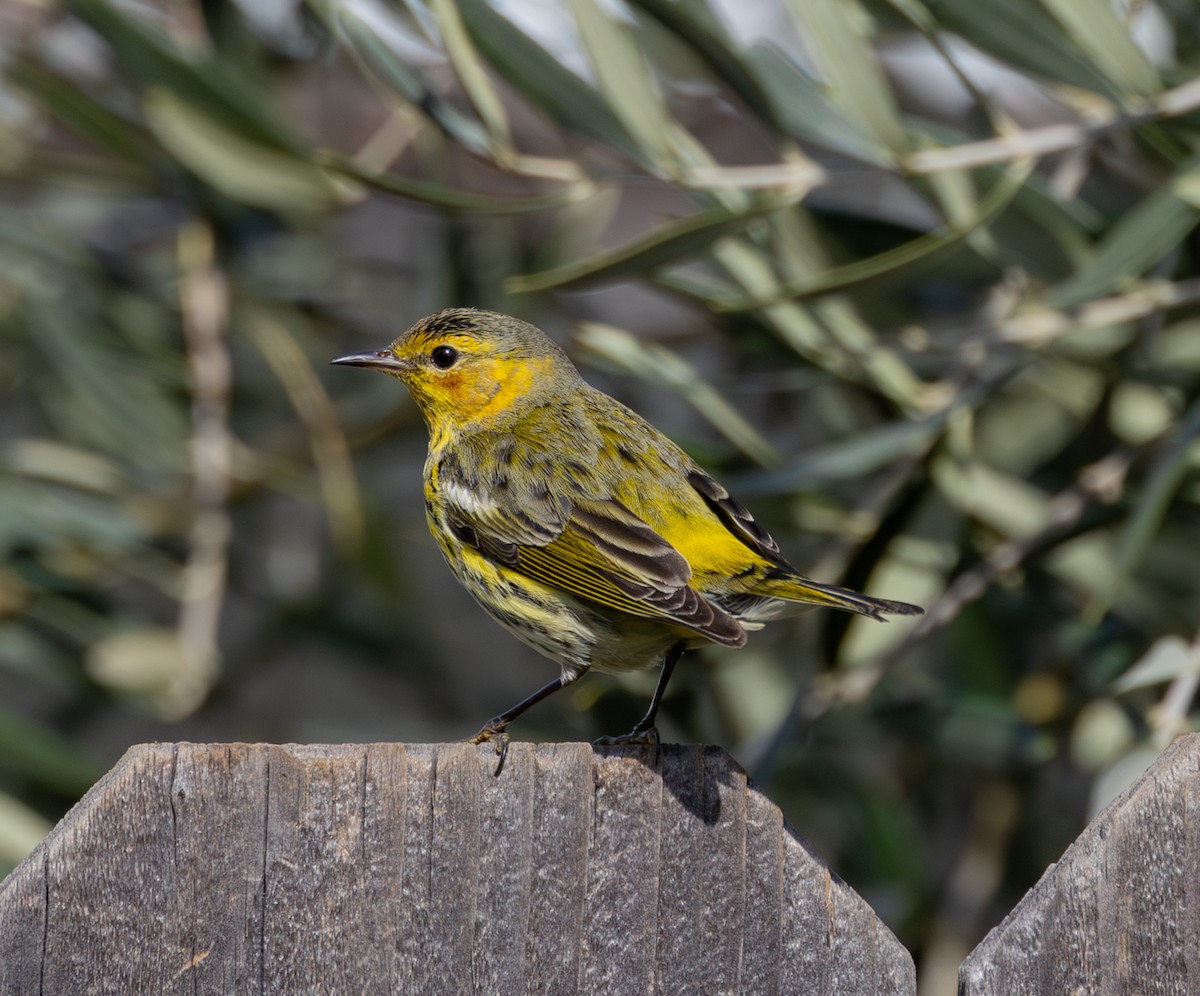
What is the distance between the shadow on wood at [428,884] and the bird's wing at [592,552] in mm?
928

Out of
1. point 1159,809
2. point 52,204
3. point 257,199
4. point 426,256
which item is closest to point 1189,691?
point 1159,809

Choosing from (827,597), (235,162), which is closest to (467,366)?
(235,162)

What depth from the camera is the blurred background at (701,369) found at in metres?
3.60

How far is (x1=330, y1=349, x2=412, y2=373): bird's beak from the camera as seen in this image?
14.2 ft

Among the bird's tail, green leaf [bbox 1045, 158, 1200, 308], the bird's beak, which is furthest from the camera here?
the bird's beak

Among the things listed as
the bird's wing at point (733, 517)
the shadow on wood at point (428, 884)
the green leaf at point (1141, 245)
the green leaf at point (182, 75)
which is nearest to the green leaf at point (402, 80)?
the green leaf at point (182, 75)

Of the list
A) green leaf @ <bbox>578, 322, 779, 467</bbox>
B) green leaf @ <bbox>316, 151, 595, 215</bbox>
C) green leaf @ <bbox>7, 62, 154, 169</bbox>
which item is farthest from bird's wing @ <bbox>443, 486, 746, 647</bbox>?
green leaf @ <bbox>7, 62, 154, 169</bbox>

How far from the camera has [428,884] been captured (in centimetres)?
196

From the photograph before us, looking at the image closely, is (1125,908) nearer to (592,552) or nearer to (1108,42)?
(592,552)

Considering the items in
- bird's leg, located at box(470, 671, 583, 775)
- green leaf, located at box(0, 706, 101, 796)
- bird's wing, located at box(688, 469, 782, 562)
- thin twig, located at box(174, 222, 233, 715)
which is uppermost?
bird's wing, located at box(688, 469, 782, 562)

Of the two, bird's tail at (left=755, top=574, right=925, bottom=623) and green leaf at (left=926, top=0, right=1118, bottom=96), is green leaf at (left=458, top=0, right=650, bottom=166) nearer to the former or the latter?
green leaf at (left=926, top=0, right=1118, bottom=96)

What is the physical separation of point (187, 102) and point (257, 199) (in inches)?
12.8

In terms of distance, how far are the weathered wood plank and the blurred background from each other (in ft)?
4.48

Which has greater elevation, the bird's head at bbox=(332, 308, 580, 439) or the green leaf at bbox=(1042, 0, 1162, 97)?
the green leaf at bbox=(1042, 0, 1162, 97)
